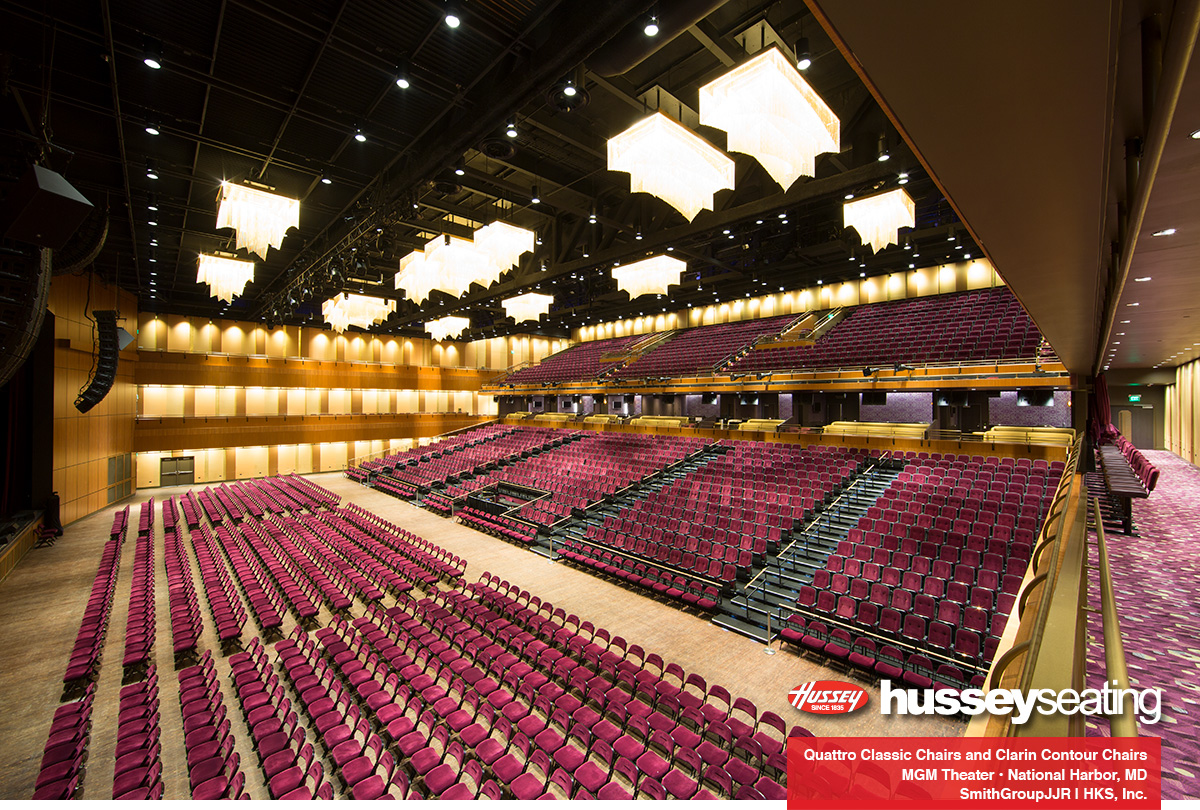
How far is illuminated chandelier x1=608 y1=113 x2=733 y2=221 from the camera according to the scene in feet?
20.9

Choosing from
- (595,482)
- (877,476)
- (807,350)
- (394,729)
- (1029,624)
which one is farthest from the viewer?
(807,350)

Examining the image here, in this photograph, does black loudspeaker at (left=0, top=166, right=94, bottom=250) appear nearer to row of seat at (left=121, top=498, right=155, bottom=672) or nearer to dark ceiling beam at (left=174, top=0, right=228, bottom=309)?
dark ceiling beam at (left=174, top=0, right=228, bottom=309)

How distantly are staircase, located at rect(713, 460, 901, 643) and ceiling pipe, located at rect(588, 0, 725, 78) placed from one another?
710cm

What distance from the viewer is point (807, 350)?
58.3ft

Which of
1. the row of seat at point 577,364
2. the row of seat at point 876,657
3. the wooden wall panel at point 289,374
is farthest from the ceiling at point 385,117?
the row of seat at point 577,364

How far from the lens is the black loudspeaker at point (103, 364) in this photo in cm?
1194

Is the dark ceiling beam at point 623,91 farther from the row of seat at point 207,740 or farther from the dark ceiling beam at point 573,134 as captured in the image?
the row of seat at point 207,740

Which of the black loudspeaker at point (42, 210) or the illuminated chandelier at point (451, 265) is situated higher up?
the illuminated chandelier at point (451, 265)

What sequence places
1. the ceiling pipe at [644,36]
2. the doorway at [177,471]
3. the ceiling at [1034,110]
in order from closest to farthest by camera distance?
1. the ceiling at [1034,110]
2. the ceiling pipe at [644,36]
3. the doorway at [177,471]

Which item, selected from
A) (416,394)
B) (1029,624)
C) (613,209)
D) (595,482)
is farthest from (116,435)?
(1029,624)

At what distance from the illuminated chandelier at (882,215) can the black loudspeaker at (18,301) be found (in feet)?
39.1

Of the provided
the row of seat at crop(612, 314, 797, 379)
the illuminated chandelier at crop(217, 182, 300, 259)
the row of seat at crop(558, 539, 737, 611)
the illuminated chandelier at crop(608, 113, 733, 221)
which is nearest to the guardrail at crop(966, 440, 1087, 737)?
the illuminated chandelier at crop(608, 113, 733, 221)

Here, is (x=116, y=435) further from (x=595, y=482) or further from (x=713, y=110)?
(x=713, y=110)

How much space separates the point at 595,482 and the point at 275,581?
7.92 metres
